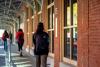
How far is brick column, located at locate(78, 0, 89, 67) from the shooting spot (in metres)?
7.70

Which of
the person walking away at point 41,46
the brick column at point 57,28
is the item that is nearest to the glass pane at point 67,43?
the brick column at point 57,28

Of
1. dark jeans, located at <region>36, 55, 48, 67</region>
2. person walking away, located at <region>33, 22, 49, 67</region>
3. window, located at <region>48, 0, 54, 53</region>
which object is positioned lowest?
dark jeans, located at <region>36, 55, 48, 67</region>

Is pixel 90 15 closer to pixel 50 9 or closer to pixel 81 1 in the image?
pixel 81 1

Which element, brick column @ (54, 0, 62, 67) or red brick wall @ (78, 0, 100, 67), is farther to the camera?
brick column @ (54, 0, 62, 67)

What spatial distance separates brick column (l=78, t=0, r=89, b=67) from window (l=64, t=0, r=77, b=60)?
127 centimetres

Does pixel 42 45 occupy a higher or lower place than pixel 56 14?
lower

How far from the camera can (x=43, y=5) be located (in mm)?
15750

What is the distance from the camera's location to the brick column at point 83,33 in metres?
7.70

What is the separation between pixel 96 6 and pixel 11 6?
2532 centimetres

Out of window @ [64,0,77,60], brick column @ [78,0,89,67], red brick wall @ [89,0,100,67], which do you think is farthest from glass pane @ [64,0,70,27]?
red brick wall @ [89,0,100,67]

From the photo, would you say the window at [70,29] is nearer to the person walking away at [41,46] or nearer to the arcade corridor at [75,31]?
the arcade corridor at [75,31]

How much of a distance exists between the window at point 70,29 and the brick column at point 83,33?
1.27 meters

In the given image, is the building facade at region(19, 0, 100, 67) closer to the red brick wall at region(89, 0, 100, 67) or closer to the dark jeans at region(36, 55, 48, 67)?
the red brick wall at region(89, 0, 100, 67)

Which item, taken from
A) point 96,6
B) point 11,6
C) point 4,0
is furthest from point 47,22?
point 11,6
